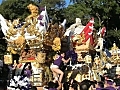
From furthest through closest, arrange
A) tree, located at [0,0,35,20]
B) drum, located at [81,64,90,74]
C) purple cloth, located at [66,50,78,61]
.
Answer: tree, located at [0,0,35,20] → drum, located at [81,64,90,74] → purple cloth, located at [66,50,78,61]

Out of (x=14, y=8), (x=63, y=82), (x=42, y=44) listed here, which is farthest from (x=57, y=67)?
(x=14, y=8)

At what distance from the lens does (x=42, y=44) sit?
13.0 m

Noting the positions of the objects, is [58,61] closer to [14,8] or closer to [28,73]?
[28,73]

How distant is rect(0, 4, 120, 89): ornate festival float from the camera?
1295cm

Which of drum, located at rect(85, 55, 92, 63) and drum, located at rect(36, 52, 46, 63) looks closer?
drum, located at rect(36, 52, 46, 63)

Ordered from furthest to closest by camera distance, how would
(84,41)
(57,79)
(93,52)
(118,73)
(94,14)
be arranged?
(94,14) → (118,73) → (93,52) → (84,41) → (57,79)

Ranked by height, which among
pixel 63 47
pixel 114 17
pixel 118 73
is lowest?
pixel 118 73

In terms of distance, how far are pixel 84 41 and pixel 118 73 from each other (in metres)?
3.65

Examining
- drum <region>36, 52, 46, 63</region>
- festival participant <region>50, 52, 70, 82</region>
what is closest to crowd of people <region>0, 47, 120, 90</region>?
festival participant <region>50, 52, 70, 82</region>

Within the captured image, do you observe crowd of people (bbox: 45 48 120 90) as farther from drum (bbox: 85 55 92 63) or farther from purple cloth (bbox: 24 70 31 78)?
drum (bbox: 85 55 92 63)

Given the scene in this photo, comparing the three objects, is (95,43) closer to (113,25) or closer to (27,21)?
(27,21)

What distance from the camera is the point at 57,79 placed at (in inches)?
506

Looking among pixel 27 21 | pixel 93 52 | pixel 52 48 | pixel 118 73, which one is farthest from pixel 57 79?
pixel 118 73

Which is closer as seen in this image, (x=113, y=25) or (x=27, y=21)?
(x=27, y=21)
